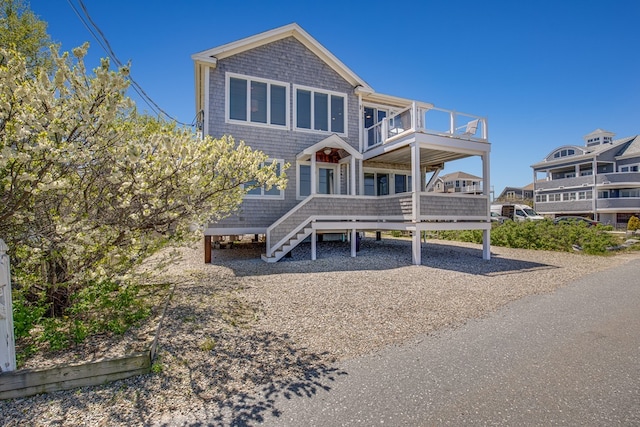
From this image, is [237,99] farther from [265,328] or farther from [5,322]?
[5,322]

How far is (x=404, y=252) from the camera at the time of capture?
43.2ft

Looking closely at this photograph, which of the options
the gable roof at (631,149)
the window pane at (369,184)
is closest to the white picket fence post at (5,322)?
the window pane at (369,184)

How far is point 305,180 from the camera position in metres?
12.9

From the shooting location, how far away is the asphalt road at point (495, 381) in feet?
9.04

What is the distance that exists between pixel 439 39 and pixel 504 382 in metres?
14.3

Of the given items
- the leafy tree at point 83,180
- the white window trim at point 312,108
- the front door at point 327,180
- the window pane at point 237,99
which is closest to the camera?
the leafy tree at point 83,180

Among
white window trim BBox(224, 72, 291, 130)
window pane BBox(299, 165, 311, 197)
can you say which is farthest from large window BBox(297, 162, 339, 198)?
white window trim BBox(224, 72, 291, 130)

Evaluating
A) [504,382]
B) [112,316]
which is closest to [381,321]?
[504,382]

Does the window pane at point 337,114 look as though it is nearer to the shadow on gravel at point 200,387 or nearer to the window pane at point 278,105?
the window pane at point 278,105

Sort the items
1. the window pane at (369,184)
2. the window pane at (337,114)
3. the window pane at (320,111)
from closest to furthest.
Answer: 1. the window pane at (320,111)
2. the window pane at (337,114)
3. the window pane at (369,184)

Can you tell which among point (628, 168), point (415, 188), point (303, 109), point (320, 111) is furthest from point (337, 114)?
point (628, 168)

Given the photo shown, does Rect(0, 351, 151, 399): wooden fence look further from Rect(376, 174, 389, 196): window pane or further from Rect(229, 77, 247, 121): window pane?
Rect(376, 174, 389, 196): window pane

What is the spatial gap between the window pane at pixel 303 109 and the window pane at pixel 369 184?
4.39 meters

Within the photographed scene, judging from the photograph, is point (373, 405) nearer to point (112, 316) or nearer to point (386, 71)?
point (112, 316)
